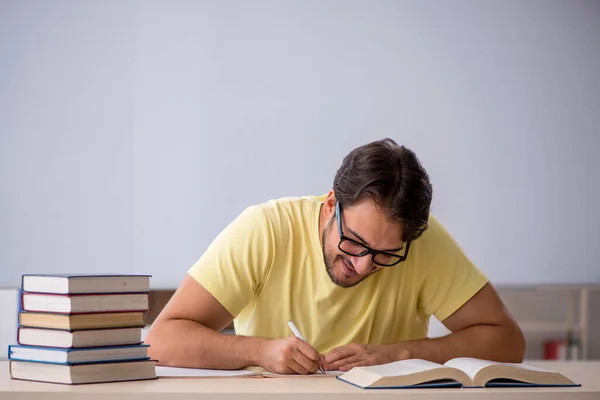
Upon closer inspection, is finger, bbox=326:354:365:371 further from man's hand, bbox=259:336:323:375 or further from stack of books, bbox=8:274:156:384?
stack of books, bbox=8:274:156:384

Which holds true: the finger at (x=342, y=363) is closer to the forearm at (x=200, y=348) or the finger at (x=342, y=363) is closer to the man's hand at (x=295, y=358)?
the man's hand at (x=295, y=358)

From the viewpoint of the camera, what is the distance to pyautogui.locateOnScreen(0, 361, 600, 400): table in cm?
135

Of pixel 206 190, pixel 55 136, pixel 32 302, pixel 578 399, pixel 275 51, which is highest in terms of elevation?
pixel 275 51

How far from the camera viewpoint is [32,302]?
1.53 metres

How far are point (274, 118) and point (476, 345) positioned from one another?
93.5 inches

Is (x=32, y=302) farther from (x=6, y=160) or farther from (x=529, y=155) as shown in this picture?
(x=529, y=155)

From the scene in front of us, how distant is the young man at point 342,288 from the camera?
5.84 ft

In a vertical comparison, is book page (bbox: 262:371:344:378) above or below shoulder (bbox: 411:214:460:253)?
below

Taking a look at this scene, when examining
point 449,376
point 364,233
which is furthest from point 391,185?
point 449,376

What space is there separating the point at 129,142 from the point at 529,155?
2055 mm

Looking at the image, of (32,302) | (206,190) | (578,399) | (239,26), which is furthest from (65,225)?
(578,399)

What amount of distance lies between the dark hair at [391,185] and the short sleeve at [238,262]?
243 mm

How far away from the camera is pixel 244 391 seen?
53.9 inches

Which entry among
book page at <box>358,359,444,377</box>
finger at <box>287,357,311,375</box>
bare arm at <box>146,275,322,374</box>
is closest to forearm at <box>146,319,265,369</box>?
bare arm at <box>146,275,322,374</box>
